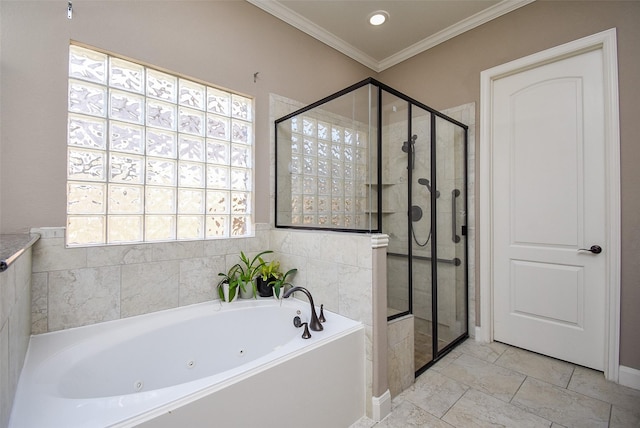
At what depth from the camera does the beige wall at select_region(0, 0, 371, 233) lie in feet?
4.62

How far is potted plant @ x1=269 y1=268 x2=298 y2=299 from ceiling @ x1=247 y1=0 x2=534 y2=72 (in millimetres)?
2214

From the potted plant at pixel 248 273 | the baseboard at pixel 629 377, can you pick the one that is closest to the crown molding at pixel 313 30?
the potted plant at pixel 248 273

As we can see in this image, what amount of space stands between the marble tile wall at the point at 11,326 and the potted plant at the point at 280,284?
4.28ft

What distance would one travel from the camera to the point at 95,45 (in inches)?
63.6

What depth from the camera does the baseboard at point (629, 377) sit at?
178cm

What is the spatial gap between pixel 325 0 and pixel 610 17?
2058mm

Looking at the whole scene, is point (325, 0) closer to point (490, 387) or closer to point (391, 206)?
point (391, 206)

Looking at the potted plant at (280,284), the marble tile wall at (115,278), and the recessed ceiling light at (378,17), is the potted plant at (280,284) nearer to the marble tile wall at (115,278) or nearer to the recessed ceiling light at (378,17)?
the marble tile wall at (115,278)

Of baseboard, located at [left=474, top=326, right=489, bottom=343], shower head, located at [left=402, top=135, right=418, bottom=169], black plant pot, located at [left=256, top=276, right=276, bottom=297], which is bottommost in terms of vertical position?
baseboard, located at [left=474, top=326, right=489, bottom=343]

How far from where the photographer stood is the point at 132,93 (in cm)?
177

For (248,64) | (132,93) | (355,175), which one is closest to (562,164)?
(355,175)

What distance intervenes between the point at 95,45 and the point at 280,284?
1.89 m

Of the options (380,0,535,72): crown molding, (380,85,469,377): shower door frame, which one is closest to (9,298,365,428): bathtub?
(380,85,469,377): shower door frame

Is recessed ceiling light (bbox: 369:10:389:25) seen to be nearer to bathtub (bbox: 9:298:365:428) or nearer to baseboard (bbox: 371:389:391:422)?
bathtub (bbox: 9:298:365:428)
